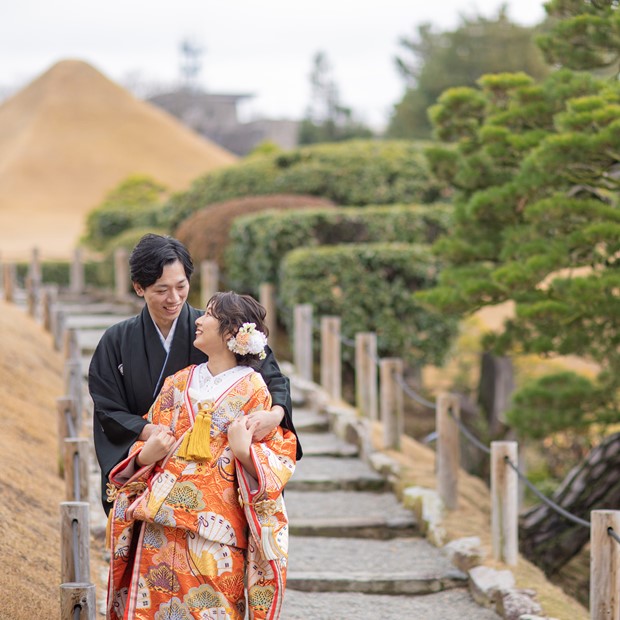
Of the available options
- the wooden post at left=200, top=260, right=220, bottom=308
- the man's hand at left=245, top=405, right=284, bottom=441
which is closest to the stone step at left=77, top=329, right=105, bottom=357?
the wooden post at left=200, top=260, right=220, bottom=308

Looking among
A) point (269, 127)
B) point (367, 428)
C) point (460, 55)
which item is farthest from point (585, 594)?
point (269, 127)

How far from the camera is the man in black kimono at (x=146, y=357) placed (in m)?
3.77

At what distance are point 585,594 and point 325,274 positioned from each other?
507 cm

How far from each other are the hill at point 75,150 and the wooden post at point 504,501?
119ft

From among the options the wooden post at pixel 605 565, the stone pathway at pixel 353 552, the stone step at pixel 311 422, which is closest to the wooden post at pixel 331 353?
the stone step at pixel 311 422

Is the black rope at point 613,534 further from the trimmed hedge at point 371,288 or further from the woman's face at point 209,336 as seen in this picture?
the trimmed hedge at point 371,288

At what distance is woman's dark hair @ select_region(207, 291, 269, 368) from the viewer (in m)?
3.67

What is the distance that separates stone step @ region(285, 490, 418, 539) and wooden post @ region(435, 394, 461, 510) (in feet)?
1.06

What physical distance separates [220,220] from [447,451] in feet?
28.3

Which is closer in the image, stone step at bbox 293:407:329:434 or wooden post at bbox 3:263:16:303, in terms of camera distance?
Result: stone step at bbox 293:407:329:434

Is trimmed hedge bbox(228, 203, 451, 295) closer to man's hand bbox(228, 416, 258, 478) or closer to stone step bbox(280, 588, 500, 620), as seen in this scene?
stone step bbox(280, 588, 500, 620)

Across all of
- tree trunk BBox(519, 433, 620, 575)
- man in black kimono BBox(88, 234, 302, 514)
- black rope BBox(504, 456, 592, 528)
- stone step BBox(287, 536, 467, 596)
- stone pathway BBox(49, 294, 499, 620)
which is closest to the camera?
man in black kimono BBox(88, 234, 302, 514)

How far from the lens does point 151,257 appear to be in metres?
3.79

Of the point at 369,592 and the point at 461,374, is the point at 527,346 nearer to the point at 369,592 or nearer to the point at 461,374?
the point at 369,592
